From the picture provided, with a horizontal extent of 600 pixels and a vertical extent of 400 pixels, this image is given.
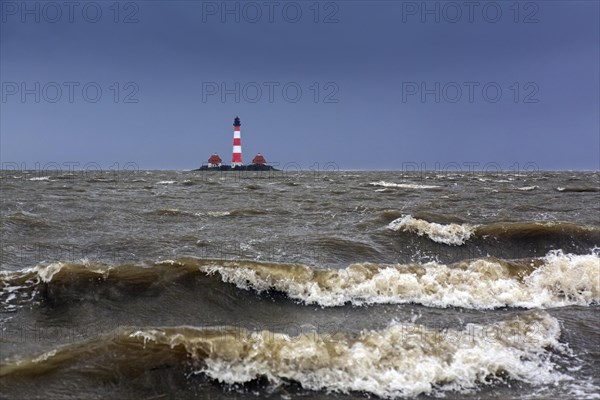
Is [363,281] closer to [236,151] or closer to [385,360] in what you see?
[385,360]

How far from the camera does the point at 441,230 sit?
12336mm

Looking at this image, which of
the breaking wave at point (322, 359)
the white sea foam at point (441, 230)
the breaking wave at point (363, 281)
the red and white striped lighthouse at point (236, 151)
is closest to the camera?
the breaking wave at point (322, 359)

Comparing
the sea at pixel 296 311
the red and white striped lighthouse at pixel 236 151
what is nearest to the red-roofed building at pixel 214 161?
the red and white striped lighthouse at pixel 236 151

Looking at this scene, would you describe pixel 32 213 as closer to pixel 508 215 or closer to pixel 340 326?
pixel 340 326

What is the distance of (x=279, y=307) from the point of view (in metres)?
7.37

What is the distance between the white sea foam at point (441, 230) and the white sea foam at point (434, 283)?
9.80ft

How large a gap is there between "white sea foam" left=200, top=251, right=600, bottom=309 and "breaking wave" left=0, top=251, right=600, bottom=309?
0.05ft

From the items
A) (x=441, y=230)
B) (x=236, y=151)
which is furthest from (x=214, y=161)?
(x=441, y=230)

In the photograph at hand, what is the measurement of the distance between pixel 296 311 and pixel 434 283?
252 centimetres

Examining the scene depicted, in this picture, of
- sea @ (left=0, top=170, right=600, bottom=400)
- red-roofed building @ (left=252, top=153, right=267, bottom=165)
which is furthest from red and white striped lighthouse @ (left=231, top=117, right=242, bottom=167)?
sea @ (left=0, top=170, right=600, bottom=400)

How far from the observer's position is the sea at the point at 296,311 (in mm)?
4879

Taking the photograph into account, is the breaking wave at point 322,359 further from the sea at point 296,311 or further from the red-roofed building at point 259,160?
the red-roofed building at point 259,160

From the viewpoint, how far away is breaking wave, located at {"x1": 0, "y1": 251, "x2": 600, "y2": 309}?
7613 mm

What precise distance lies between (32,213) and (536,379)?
1489 cm
